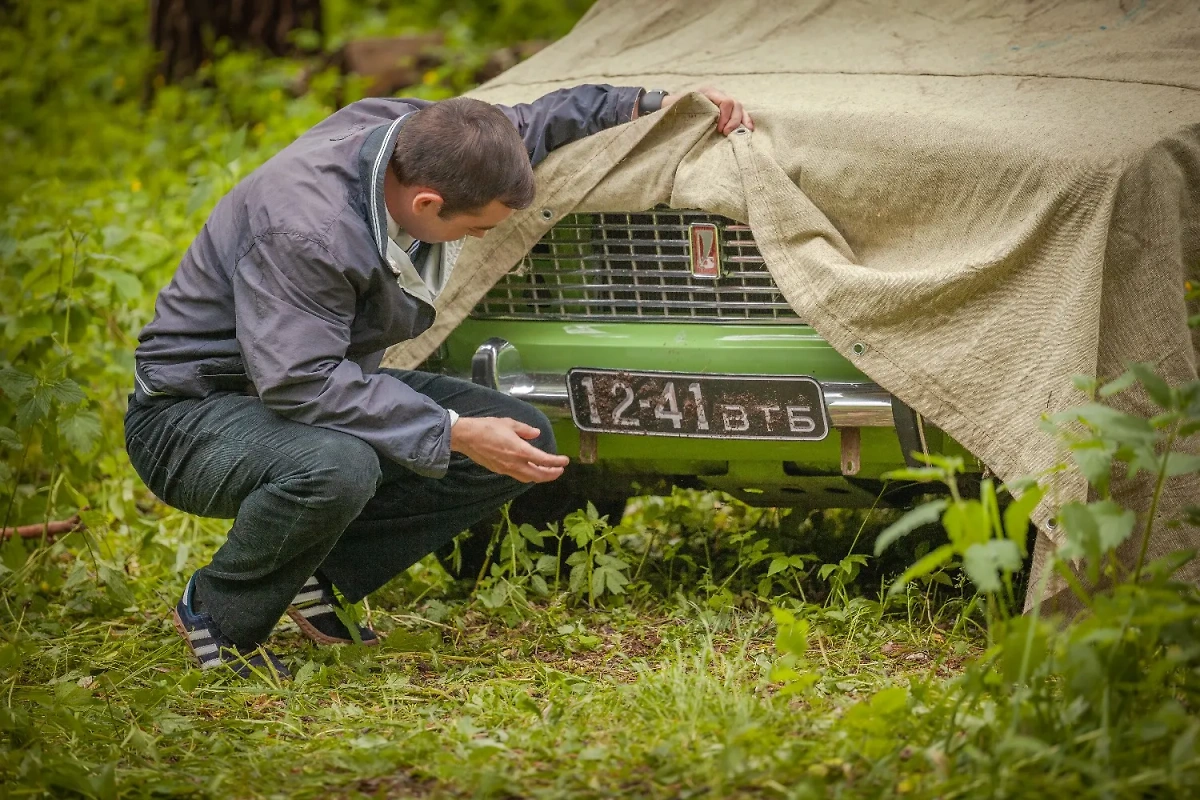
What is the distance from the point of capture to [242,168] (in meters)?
5.80

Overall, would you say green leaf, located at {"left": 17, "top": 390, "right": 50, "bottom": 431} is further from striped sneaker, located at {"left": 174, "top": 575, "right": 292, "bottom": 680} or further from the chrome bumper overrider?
the chrome bumper overrider

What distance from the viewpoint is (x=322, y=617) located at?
336 cm

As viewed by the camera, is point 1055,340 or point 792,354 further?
point 792,354

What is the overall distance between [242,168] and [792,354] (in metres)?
3.57

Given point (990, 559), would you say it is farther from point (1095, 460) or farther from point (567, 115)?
point (567, 115)

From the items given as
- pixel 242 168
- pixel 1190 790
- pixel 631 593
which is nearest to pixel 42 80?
pixel 242 168

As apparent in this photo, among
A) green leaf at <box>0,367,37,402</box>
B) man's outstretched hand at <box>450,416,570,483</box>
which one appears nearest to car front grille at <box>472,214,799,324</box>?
man's outstretched hand at <box>450,416,570,483</box>

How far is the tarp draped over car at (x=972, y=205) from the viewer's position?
262 centimetres

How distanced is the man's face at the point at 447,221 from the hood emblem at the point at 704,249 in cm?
44

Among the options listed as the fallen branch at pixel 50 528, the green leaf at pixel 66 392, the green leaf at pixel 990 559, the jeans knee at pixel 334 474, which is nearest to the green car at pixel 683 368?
the jeans knee at pixel 334 474

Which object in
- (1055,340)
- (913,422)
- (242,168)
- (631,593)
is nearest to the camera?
(1055,340)

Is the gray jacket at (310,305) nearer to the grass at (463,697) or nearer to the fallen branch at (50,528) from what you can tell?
the grass at (463,697)

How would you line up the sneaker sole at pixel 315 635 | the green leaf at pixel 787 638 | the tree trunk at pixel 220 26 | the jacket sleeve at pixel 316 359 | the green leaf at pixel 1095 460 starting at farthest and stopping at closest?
the tree trunk at pixel 220 26 < the sneaker sole at pixel 315 635 < the jacket sleeve at pixel 316 359 < the green leaf at pixel 787 638 < the green leaf at pixel 1095 460

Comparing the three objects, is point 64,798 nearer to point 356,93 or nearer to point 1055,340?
point 1055,340
